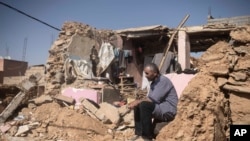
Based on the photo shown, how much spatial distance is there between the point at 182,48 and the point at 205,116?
7.80m

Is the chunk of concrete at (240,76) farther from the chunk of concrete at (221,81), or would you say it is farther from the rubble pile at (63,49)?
the rubble pile at (63,49)

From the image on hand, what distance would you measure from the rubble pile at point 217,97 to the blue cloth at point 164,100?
691 mm

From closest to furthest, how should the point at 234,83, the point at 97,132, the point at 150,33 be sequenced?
the point at 234,83, the point at 97,132, the point at 150,33

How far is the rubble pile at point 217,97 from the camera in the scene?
135 inches

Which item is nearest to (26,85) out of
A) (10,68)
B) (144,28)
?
(144,28)

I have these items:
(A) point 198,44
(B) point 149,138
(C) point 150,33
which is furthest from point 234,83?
(A) point 198,44

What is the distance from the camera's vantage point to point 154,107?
14.3ft

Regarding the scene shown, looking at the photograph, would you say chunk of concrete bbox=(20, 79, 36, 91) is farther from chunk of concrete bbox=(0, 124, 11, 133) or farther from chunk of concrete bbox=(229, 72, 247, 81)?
chunk of concrete bbox=(229, 72, 247, 81)

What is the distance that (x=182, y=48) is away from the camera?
11.0 metres

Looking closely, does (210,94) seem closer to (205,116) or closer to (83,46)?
(205,116)

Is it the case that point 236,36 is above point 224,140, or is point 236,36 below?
above

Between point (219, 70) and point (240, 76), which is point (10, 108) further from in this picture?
point (240, 76)

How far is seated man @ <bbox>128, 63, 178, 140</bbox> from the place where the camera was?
14.0 ft

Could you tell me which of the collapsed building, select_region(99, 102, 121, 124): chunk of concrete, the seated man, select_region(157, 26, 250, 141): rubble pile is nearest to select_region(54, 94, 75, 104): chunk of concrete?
the collapsed building
